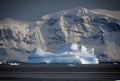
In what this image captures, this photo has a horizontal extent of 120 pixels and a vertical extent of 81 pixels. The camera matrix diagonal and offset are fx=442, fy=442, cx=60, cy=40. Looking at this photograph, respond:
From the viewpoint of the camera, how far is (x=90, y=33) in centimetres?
13288

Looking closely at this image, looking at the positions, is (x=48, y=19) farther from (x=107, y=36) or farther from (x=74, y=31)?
(x=107, y=36)

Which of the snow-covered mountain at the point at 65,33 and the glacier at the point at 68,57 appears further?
the snow-covered mountain at the point at 65,33

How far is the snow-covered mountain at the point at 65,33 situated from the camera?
12091 centimetres

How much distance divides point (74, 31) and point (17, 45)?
2111cm

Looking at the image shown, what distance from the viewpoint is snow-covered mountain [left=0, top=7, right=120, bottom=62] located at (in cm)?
12091

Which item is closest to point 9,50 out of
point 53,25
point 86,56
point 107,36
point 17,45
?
point 17,45

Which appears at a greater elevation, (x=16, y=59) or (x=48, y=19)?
(x=48, y=19)

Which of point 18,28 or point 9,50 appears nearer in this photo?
point 9,50

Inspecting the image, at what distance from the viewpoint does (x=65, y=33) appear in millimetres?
135875

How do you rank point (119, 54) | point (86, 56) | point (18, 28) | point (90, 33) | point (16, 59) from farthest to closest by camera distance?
point (90, 33) → point (18, 28) → point (119, 54) → point (16, 59) → point (86, 56)

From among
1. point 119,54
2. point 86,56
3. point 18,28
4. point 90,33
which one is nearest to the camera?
point 86,56

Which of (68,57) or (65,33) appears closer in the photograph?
(68,57)

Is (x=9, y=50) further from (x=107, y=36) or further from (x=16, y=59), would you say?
(x=107, y=36)

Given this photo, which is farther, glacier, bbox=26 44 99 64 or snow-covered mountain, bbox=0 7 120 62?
snow-covered mountain, bbox=0 7 120 62
